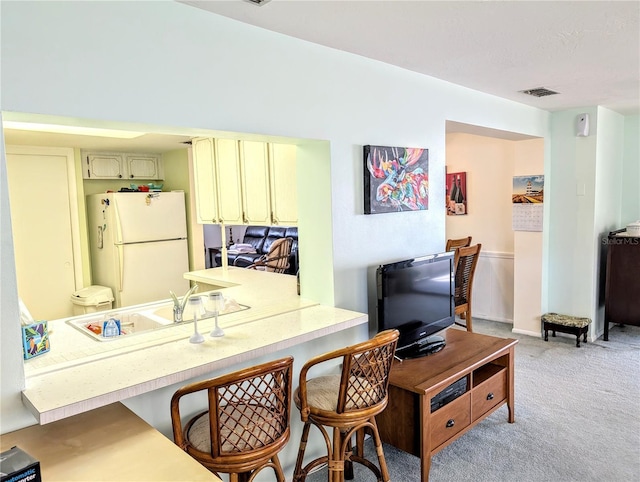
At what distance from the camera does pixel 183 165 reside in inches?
215

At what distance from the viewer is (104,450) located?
1.48m

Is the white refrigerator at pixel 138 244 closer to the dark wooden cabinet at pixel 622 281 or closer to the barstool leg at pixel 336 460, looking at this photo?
the barstool leg at pixel 336 460

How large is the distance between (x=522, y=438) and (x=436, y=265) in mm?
1216

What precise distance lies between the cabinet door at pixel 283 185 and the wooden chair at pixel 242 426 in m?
1.46

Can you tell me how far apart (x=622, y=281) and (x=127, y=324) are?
4.61 m

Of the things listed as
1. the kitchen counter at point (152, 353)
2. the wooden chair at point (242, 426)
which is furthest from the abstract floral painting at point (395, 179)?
the wooden chair at point (242, 426)

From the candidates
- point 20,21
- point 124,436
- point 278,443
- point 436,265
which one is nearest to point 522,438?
point 436,265

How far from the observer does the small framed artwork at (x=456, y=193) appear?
559cm

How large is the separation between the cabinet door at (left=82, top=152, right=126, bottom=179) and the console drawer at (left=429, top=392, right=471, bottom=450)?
4.46m

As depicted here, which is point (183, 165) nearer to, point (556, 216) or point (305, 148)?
point (305, 148)

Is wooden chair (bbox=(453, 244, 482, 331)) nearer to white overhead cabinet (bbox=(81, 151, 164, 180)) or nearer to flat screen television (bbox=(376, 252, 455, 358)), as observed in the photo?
flat screen television (bbox=(376, 252, 455, 358))

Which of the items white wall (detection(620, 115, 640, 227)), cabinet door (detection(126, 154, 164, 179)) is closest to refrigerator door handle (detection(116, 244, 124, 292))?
cabinet door (detection(126, 154, 164, 179))

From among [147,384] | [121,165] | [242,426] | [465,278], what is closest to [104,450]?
[147,384]

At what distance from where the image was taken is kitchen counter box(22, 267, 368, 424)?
1.53 metres
